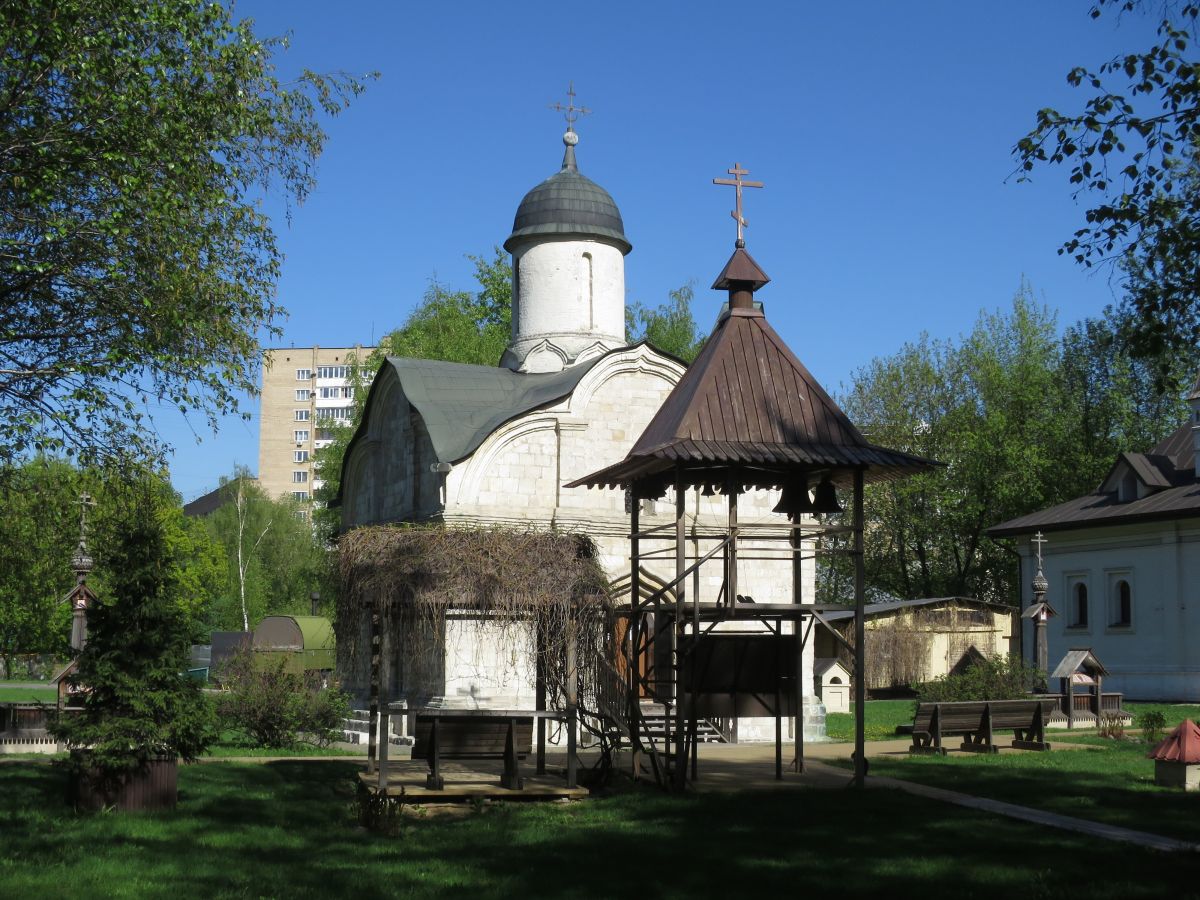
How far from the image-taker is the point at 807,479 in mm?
16219

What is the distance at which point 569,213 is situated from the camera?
26.7 m

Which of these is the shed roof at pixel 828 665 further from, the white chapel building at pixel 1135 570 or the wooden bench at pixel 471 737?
the wooden bench at pixel 471 737

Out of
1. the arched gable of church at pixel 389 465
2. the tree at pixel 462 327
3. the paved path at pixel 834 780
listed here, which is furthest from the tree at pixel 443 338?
the paved path at pixel 834 780

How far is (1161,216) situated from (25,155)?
11.7m

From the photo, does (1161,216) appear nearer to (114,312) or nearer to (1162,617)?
(114,312)

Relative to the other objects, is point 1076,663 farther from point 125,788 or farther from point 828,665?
point 125,788

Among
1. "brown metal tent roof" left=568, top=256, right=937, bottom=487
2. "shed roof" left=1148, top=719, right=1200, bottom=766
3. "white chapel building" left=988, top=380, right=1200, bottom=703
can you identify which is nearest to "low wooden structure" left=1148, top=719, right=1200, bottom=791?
"shed roof" left=1148, top=719, right=1200, bottom=766

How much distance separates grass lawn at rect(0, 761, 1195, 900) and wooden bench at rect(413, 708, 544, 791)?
0.57 meters

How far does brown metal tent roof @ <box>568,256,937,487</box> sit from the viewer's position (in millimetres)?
14664

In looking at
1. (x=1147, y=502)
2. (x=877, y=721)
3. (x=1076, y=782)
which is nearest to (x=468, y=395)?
(x=877, y=721)

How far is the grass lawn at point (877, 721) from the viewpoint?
23578mm

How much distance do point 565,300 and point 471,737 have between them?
14.1 m

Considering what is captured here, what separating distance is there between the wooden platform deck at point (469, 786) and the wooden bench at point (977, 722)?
582 centimetres

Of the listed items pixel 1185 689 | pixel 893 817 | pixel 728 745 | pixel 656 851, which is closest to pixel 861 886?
pixel 656 851
